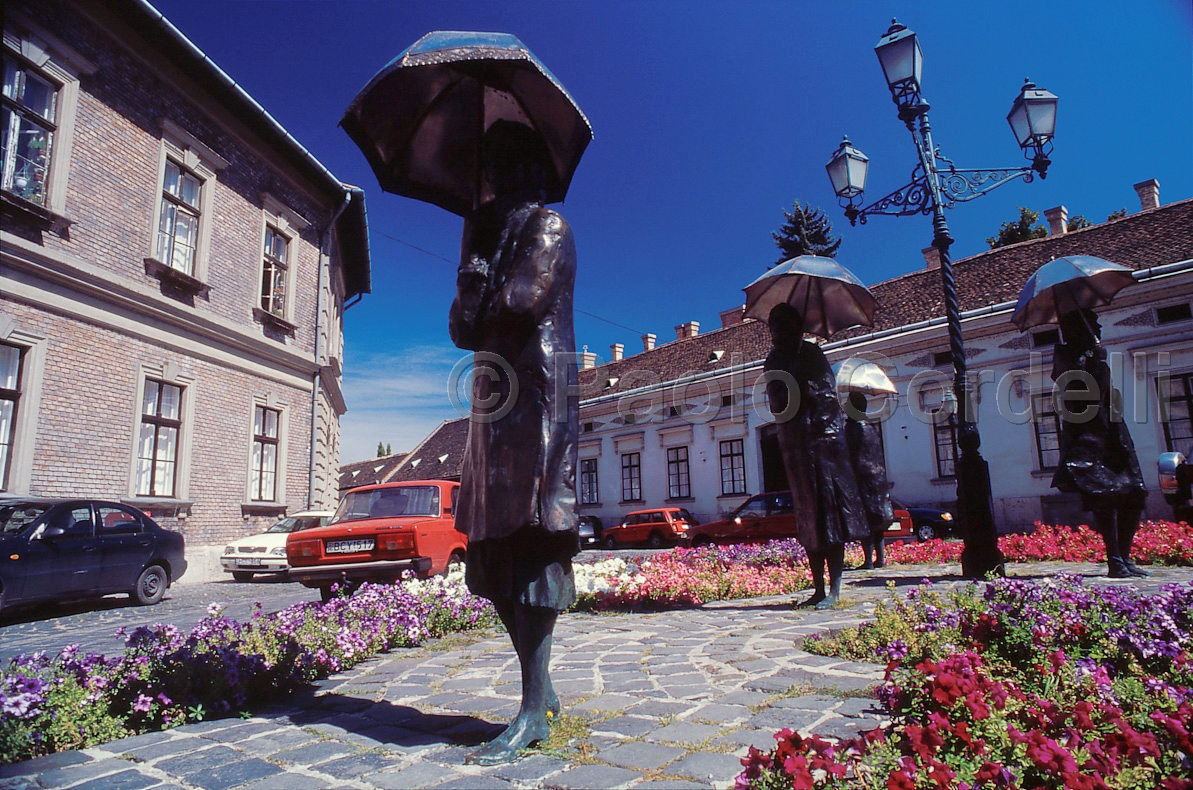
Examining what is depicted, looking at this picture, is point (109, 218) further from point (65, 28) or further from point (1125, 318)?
point (1125, 318)

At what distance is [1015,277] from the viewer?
64.6 ft

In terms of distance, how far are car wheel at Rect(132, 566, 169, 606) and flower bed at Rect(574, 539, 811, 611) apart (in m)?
6.05

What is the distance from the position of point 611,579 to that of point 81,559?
653cm

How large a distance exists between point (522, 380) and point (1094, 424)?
675 cm

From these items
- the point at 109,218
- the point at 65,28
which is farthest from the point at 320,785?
the point at 65,28

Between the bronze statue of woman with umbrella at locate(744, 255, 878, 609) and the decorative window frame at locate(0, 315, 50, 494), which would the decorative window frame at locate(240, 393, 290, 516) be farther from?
the bronze statue of woman with umbrella at locate(744, 255, 878, 609)

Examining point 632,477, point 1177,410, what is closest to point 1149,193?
point 1177,410

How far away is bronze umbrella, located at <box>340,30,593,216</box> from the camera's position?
275cm

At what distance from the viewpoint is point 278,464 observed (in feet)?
51.8

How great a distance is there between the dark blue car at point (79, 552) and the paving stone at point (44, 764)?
249 inches

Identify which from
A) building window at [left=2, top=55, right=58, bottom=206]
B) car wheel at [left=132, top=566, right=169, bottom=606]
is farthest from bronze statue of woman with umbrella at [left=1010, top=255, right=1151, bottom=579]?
building window at [left=2, top=55, right=58, bottom=206]

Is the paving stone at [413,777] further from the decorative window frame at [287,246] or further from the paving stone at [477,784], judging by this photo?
the decorative window frame at [287,246]

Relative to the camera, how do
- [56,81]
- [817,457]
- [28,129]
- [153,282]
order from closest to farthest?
[817,457], [28,129], [56,81], [153,282]

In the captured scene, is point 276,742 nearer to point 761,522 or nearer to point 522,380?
point 522,380
